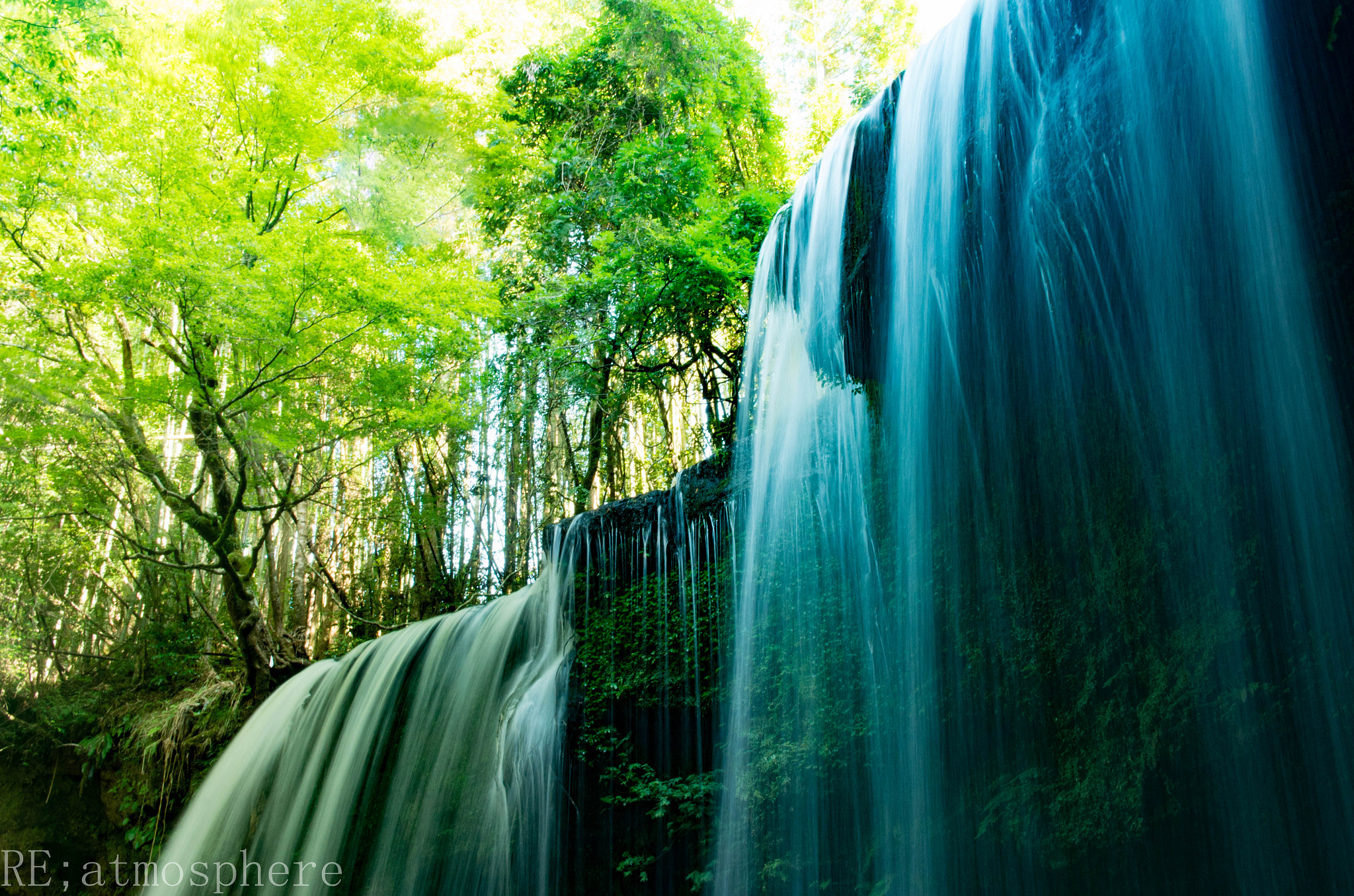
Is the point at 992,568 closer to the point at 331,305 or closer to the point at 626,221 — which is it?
the point at 331,305

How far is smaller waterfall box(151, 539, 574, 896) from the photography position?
580 cm

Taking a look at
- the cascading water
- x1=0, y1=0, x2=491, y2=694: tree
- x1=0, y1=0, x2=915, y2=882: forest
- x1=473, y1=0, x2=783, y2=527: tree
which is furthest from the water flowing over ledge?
x1=0, y1=0, x2=491, y2=694: tree

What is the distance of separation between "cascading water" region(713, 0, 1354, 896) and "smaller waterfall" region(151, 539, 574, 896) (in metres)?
2.04

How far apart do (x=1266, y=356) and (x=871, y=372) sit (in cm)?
210

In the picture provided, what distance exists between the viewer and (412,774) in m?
6.29

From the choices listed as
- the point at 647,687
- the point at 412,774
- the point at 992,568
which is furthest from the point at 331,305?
the point at 992,568

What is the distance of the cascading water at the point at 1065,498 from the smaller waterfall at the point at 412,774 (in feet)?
6.69

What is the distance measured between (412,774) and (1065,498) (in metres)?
5.65

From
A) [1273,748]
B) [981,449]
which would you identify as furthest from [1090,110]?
[1273,748]

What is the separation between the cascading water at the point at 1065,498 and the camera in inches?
101

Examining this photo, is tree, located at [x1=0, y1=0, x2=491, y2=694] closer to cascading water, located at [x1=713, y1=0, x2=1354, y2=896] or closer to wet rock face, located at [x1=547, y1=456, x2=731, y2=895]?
wet rock face, located at [x1=547, y1=456, x2=731, y2=895]

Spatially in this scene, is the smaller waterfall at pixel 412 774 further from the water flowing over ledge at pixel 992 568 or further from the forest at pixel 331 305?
the forest at pixel 331 305

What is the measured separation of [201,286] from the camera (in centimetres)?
610

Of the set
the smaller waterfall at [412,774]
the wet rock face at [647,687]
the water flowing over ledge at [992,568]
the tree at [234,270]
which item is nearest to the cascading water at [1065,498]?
the water flowing over ledge at [992,568]
